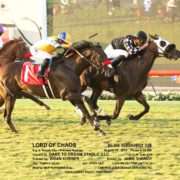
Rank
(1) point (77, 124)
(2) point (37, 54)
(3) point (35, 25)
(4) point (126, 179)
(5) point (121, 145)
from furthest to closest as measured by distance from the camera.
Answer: (3) point (35, 25), (1) point (77, 124), (2) point (37, 54), (5) point (121, 145), (4) point (126, 179)

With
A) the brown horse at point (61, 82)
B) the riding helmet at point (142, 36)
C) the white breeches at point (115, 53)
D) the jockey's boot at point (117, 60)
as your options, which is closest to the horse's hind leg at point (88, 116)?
the brown horse at point (61, 82)

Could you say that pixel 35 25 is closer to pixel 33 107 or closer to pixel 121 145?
pixel 33 107

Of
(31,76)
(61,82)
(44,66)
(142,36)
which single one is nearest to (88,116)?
(61,82)

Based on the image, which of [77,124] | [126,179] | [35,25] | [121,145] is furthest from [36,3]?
[126,179]

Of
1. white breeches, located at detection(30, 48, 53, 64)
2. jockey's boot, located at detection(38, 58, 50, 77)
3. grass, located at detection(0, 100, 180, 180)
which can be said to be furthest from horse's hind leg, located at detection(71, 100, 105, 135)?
white breeches, located at detection(30, 48, 53, 64)

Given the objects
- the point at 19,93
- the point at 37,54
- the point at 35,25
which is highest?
the point at 37,54

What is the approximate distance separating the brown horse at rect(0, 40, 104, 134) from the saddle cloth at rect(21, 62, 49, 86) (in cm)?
8

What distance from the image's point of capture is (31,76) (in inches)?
371

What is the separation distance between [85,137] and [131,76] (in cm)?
142

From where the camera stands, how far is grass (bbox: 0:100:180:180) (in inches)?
263

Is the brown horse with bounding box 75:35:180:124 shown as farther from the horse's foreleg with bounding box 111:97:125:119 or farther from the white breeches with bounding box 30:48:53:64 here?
the white breeches with bounding box 30:48:53:64

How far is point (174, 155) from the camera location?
765cm

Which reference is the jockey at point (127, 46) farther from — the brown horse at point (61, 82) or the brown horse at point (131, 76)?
the brown horse at point (61, 82)

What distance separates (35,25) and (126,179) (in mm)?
11829
